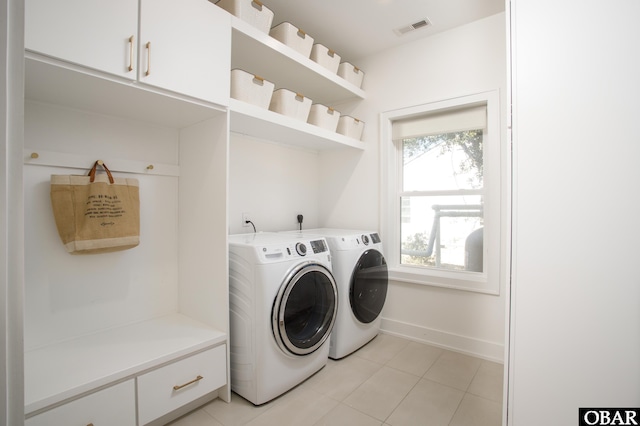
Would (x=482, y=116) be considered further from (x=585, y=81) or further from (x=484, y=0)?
(x=585, y=81)

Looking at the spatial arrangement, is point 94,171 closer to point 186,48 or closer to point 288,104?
point 186,48

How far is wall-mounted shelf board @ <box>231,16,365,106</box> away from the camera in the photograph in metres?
1.84

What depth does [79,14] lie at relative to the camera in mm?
1141

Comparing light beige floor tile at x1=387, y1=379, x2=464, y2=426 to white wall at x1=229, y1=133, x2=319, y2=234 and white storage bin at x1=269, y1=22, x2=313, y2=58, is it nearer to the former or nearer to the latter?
white wall at x1=229, y1=133, x2=319, y2=234

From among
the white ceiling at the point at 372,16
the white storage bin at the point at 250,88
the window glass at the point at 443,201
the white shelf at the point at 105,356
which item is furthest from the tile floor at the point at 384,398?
the white ceiling at the point at 372,16

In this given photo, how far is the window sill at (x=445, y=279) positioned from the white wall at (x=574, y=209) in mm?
1163

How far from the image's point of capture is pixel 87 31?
1.16 meters

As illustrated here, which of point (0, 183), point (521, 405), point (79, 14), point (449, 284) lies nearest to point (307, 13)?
point (79, 14)

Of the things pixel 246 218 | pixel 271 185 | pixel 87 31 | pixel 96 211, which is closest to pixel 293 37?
pixel 271 185

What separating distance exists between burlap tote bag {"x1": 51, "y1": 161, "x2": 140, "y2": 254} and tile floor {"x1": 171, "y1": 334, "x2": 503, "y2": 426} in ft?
3.43

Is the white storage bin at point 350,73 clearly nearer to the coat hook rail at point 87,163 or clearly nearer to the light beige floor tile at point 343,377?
the coat hook rail at point 87,163

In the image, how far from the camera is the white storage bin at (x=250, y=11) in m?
1.72

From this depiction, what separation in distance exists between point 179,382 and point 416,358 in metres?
1.70

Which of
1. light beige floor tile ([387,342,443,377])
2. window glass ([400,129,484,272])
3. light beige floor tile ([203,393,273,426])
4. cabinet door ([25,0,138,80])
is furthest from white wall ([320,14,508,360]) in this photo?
cabinet door ([25,0,138,80])
